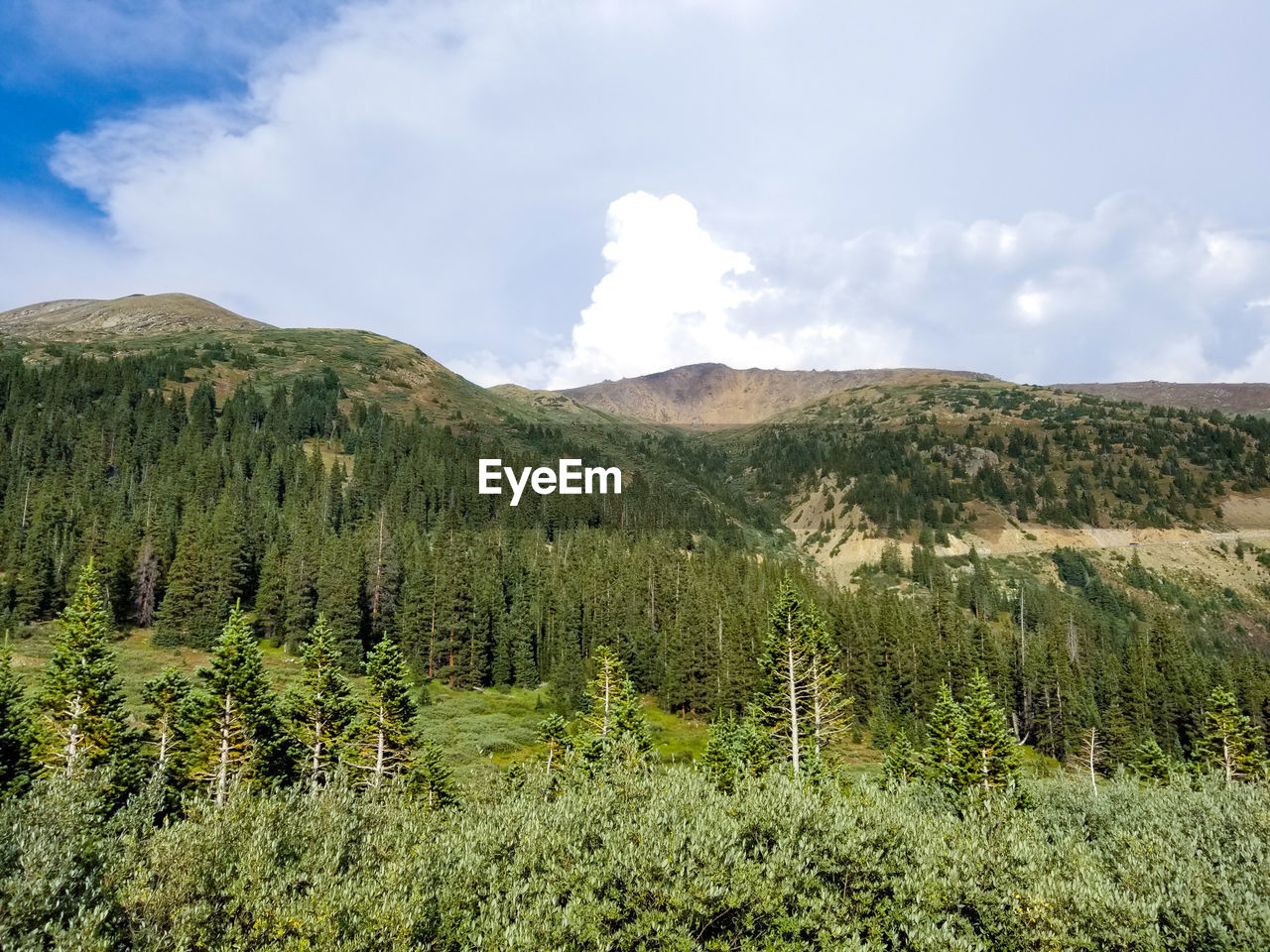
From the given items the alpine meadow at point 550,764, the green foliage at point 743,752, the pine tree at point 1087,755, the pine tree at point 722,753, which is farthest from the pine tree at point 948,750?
the pine tree at point 1087,755

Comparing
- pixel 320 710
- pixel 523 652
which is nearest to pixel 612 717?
pixel 320 710

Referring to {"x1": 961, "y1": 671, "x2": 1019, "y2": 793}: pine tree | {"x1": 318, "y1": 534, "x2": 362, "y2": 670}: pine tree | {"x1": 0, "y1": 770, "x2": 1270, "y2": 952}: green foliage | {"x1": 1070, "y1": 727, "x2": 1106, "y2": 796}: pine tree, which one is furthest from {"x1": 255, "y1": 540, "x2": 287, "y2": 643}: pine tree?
{"x1": 1070, "y1": 727, "x2": 1106, "y2": 796}: pine tree

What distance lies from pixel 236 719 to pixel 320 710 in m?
5.49

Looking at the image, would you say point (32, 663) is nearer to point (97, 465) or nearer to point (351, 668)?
point (351, 668)

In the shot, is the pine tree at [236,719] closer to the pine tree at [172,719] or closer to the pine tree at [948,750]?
the pine tree at [172,719]

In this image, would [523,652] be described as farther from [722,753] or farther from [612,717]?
[722,753]

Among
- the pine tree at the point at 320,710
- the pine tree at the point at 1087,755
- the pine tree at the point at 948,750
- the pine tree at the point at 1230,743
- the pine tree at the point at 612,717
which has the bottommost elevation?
the pine tree at the point at 1087,755

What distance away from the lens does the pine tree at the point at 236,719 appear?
46656 millimetres

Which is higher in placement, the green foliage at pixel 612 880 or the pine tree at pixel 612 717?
the green foliage at pixel 612 880

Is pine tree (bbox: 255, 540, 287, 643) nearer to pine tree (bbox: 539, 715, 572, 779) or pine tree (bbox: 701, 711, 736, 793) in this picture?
pine tree (bbox: 539, 715, 572, 779)

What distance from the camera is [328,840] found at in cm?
2372

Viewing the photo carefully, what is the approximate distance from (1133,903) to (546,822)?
70.1 ft

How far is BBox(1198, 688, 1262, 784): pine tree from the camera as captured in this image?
76.8 meters

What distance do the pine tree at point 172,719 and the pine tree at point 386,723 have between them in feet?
37.7
